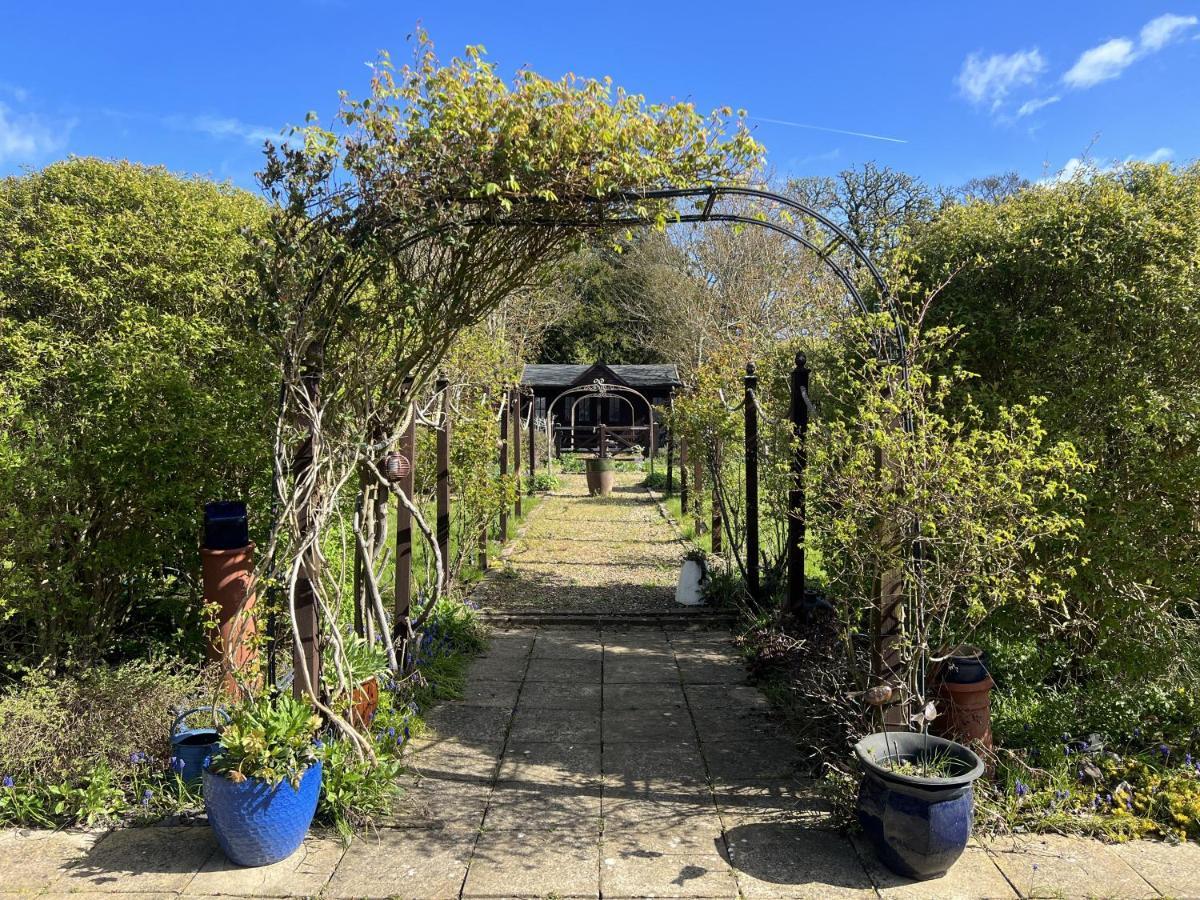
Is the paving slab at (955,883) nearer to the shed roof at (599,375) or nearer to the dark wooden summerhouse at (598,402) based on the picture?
the dark wooden summerhouse at (598,402)

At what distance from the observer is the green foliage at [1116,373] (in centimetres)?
391

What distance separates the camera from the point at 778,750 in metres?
4.04

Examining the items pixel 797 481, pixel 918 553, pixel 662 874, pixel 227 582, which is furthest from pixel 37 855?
pixel 797 481

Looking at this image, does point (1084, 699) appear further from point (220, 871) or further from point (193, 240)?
point (193, 240)

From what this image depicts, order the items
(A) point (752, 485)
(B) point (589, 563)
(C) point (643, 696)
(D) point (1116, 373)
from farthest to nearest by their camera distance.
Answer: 1. (B) point (589, 563)
2. (A) point (752, 485)
3. (C) point (643, 696)
4. (D) point (1116, 373)

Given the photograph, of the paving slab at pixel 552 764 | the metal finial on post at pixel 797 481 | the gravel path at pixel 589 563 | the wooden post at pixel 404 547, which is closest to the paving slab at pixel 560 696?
the paving slab at pixel 552 764

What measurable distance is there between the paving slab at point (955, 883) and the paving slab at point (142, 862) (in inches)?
104

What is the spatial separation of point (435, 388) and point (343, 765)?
9.69 feet

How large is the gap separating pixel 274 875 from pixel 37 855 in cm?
101

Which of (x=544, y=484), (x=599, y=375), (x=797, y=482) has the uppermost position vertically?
(x=599, y=375)

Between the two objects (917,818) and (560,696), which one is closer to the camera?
(917,818)

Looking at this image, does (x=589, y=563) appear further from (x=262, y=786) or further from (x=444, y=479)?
(x=262, y=786)

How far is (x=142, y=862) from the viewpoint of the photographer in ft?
9.71

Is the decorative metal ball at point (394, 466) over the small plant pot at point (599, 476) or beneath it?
over
